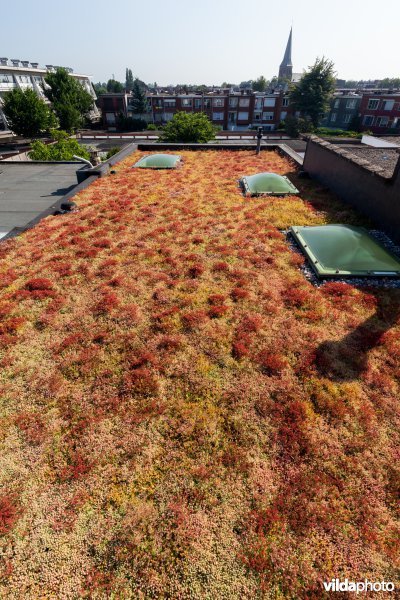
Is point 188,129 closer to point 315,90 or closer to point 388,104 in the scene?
point 315,90

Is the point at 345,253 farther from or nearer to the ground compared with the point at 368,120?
farther from the ground

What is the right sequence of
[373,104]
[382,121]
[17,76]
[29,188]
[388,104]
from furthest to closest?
[373,104] < [382,121] < [388,104] < [17,76] < [29,188]

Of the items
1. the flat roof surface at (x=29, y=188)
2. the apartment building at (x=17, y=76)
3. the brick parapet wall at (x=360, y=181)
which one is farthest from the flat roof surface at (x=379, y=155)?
the apartment building at (x=17, y=76)

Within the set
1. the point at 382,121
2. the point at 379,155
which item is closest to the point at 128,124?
the point at 382,121

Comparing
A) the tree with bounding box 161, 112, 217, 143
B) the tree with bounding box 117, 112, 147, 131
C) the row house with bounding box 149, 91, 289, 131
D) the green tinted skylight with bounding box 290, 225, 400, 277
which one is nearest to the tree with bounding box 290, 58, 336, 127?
the row house with bounding box 149, 91, 289, 131

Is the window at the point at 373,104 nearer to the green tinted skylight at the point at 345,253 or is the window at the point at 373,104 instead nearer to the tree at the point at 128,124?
the tree at the point at 128,124

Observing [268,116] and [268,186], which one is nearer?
[268,186]

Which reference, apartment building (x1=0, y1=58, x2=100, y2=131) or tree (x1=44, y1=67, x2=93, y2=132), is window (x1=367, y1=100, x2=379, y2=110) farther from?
apartment building (x1=0, y1=58, x2=100, y2=131)
